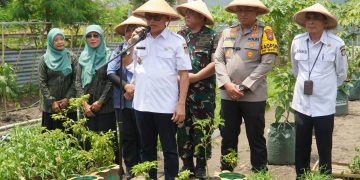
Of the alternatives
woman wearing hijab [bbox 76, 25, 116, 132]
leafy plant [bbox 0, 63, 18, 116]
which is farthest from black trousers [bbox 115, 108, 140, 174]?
leafy plant [bbox 0, 63, 18, 116]

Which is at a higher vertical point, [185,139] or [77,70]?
[77,70]

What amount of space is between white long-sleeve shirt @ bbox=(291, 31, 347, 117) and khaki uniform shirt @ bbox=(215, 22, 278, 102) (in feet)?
1.04

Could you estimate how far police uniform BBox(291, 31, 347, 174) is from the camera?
418 centimetres

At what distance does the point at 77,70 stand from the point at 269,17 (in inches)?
104

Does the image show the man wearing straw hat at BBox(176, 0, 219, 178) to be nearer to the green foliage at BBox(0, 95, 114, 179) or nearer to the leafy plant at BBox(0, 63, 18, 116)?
the green foliage at BBox(0, 95, 114, 179)

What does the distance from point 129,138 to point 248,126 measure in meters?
1.23

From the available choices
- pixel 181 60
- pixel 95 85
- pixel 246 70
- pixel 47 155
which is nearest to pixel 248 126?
pixel 246 70

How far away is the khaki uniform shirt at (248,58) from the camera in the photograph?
4.45 metres

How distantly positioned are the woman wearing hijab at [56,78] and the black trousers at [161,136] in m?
1.34

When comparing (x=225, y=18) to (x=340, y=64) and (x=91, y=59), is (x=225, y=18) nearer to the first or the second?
(x=91, y=59)

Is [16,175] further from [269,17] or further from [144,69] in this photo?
[269,17]

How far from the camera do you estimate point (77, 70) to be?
519cm

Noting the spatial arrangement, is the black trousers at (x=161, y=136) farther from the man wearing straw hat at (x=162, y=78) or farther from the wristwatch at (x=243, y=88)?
the wristwatch at (x=243, y=88)

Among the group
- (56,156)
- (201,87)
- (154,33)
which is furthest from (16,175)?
(201,87)
